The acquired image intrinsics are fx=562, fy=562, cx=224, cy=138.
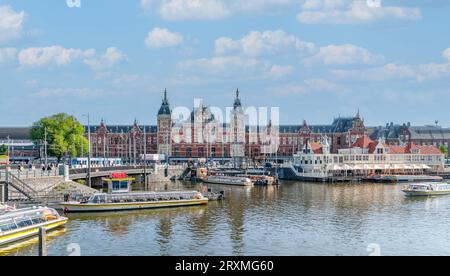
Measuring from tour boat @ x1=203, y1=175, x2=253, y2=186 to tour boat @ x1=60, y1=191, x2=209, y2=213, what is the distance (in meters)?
32.3

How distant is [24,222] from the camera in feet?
138

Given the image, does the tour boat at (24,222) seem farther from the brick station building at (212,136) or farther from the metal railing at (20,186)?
the brick station building at (212,136)

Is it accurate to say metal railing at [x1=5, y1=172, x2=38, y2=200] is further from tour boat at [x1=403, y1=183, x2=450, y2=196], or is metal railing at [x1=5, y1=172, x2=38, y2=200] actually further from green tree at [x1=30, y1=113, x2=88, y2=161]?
green tree at [x1=30, y1=113, x2=88, y2=161]

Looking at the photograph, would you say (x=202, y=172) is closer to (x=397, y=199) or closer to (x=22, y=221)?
(x=397, y=199)

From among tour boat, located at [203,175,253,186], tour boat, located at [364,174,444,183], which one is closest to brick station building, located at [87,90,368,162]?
tour boat, located at [203,175,253,186]

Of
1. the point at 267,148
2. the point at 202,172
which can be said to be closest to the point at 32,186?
the point at 202,172

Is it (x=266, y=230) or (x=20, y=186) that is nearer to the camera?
(x=266, y=230)

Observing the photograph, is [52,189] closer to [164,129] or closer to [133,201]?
[133,201]

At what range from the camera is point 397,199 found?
71875 millimetres

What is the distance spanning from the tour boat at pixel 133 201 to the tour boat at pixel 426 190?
29604 mm

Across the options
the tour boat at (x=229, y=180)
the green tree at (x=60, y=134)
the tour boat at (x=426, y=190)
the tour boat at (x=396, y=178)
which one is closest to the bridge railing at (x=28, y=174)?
the tour boat at (x=229, y=180)

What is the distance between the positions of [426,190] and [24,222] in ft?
182

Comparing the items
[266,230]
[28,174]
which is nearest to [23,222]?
[266,230]
